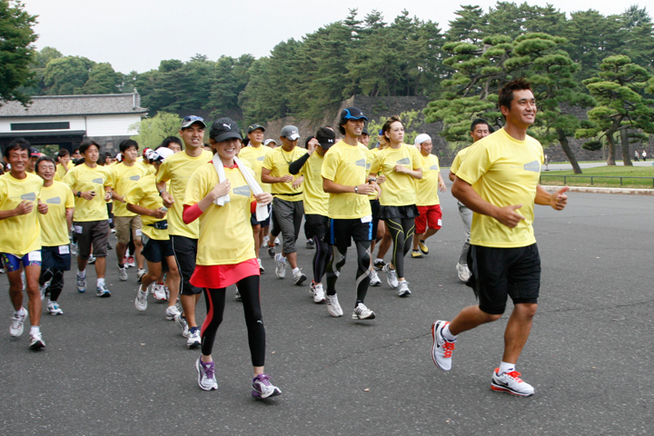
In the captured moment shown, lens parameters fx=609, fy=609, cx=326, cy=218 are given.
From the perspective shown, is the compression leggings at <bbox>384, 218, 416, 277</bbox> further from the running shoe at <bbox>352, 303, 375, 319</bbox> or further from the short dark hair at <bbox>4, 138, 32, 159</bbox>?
the short dark hair at <bbox>4, 138, 32, 159</bbox>

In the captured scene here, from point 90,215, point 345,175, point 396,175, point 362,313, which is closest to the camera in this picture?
point 362,313

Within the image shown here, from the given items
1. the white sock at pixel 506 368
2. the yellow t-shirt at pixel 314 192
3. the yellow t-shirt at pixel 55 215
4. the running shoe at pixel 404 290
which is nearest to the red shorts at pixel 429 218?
the yellow t-shirt at pixel 314 192

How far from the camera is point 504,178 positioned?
3760 mm

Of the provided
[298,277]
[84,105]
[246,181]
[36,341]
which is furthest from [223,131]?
[84,105]

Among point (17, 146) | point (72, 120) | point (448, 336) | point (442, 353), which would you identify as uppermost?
point (72, 120)

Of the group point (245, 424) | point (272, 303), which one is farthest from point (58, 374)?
point (272, 303)

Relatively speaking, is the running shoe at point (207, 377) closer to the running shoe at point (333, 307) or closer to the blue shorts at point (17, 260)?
the running shoe at point (333, 307)

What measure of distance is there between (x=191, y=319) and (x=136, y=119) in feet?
206

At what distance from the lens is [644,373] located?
398 centimetres

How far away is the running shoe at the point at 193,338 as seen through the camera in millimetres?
4988

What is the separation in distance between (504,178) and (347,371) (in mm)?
1705

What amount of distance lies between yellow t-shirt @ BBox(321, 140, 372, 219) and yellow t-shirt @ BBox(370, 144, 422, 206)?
0.87 m

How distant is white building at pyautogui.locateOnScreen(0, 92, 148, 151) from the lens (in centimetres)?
5941

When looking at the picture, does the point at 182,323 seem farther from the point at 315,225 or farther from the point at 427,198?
the point at 427,198
